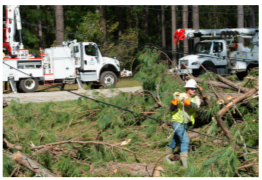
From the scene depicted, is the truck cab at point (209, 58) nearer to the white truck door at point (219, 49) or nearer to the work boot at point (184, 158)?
the white truck door at point (219, 49)

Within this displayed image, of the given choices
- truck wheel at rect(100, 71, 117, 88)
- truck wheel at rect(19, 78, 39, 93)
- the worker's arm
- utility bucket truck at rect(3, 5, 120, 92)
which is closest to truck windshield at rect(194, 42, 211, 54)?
utility bucket truck at rect(3, 5, 120, 92)

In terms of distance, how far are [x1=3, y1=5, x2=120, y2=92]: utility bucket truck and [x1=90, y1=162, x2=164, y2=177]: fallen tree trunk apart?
942 centimetres

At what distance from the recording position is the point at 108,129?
6789mm

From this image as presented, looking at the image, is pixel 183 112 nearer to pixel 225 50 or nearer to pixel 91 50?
pixel 91 50

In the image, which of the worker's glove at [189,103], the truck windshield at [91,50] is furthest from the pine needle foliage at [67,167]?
the truck windshield at [91,50]

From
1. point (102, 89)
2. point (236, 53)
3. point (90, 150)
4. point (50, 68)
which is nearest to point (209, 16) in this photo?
point (236, 53)

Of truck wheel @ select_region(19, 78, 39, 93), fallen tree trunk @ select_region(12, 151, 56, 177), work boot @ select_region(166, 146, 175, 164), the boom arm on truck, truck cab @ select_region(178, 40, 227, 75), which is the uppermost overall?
the boom arm on truck

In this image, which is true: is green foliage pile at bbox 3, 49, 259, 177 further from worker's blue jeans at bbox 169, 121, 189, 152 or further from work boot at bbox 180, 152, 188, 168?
worker's blue jeans at bbox 169, 121, 189, 152

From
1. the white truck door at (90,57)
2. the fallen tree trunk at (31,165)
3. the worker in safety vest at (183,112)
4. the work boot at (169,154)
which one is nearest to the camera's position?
the fallen tree trunk at (31,165)

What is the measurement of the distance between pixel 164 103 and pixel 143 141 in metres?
1.00

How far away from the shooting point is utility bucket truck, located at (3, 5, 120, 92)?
Answer: 1393 cm

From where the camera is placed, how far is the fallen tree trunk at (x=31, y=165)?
14.1 feet

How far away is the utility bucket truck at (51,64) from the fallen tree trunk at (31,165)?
30.1ft

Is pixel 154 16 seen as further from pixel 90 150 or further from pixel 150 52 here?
pixel 90 150
